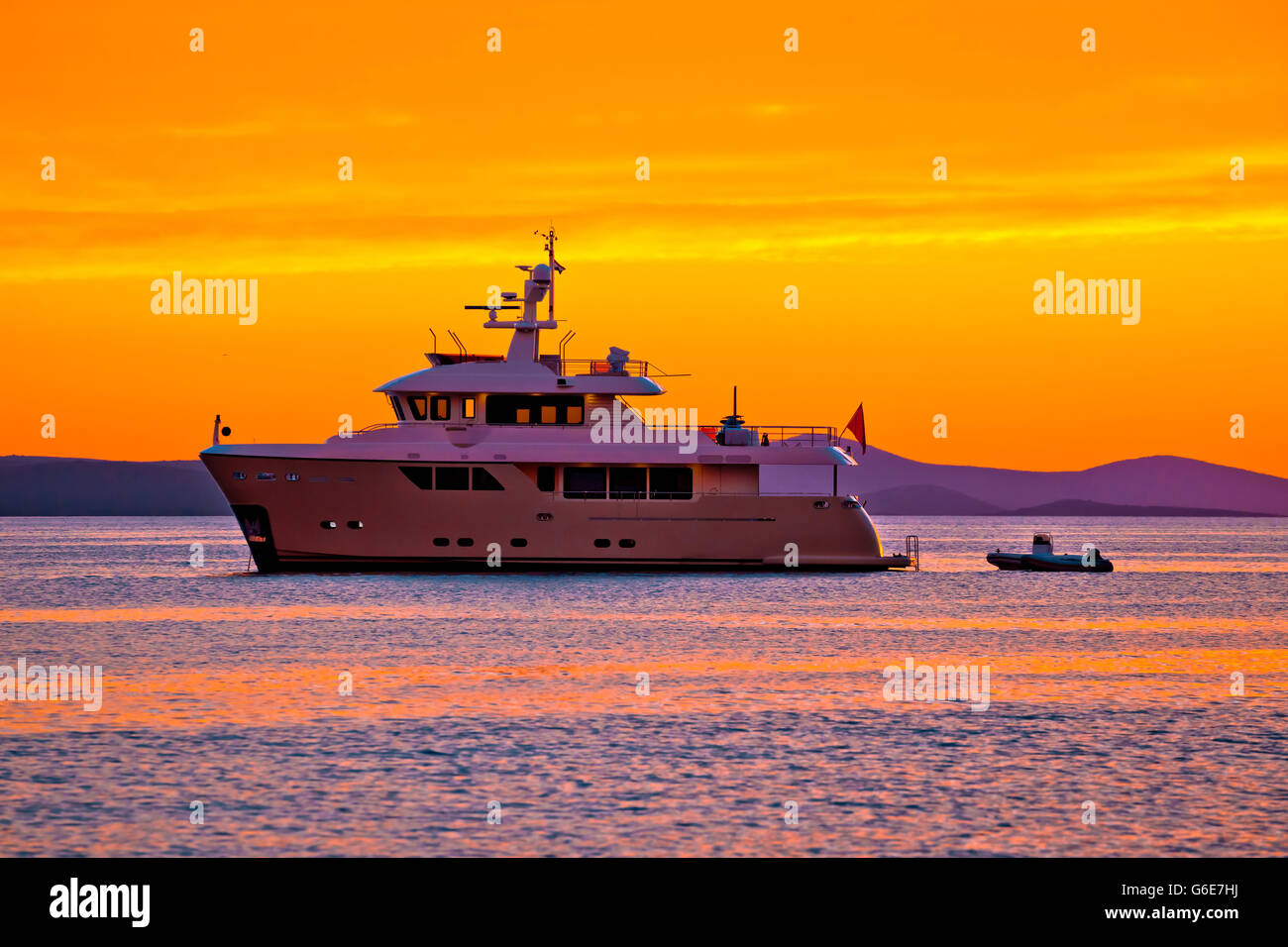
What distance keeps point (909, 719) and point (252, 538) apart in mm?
32585

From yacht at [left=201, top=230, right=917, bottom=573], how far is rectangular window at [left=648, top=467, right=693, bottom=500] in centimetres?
5

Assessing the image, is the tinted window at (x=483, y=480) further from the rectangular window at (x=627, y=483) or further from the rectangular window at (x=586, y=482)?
the rectangular window at (x=627, y=483)

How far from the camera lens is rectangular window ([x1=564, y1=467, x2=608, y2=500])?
48281 millimetres

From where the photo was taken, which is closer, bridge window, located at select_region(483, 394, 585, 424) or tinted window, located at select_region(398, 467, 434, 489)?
tinted window, located at select_region(398, 467, 434, 489)

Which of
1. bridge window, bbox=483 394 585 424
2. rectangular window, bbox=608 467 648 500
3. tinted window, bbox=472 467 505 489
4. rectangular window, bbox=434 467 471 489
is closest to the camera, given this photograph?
rectangular window, bbox=434 467 471 489

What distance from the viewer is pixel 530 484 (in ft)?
156

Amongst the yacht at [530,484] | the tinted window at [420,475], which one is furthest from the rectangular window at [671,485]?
the tinted window at [420,475]

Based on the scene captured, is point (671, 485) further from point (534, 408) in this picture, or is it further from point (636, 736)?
point (636, 736)

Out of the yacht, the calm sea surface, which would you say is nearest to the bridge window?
the yacht

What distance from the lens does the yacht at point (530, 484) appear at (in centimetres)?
4678

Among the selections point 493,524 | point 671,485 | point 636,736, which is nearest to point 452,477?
point 493,524

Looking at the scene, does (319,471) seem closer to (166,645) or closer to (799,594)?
(166,645)

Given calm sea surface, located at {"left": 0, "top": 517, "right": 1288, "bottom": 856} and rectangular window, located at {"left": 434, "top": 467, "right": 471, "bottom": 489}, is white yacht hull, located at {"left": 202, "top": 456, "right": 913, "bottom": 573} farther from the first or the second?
calm sea surface, located at {"left": 0, "top": 517, "right": 1288, "bottom": 856}

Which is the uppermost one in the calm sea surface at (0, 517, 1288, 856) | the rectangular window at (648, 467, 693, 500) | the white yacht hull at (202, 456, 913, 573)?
the rectangular window at (648, 467, 693, 500)
